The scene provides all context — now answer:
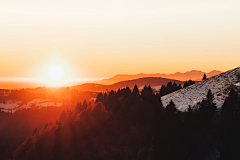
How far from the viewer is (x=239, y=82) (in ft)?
254

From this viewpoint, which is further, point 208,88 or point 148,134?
point 208,88

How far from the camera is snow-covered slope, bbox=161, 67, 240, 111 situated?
75550 mm

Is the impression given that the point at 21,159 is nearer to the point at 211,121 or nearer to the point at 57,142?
the point at 57,142

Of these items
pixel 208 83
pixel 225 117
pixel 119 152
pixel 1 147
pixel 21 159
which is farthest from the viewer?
pixel 1 147

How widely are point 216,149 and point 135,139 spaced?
83.5 ft

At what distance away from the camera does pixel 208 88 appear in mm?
86938

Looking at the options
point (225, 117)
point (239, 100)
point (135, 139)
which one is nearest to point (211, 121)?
point (225, 117)

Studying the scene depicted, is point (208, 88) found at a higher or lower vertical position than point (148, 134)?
higher

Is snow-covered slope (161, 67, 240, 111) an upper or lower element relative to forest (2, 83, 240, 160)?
upper

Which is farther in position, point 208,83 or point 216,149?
point 208,83

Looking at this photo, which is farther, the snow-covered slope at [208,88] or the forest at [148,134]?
the snow-covered slope at [208,88]

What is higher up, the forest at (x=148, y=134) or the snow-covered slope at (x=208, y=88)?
the snow-covered slope at (x=208, y=88)

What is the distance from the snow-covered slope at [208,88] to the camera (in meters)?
75.6

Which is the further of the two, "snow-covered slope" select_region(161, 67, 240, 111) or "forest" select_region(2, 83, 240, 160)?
"snow-covered slope" select_region(161, 67, 240, 111)
